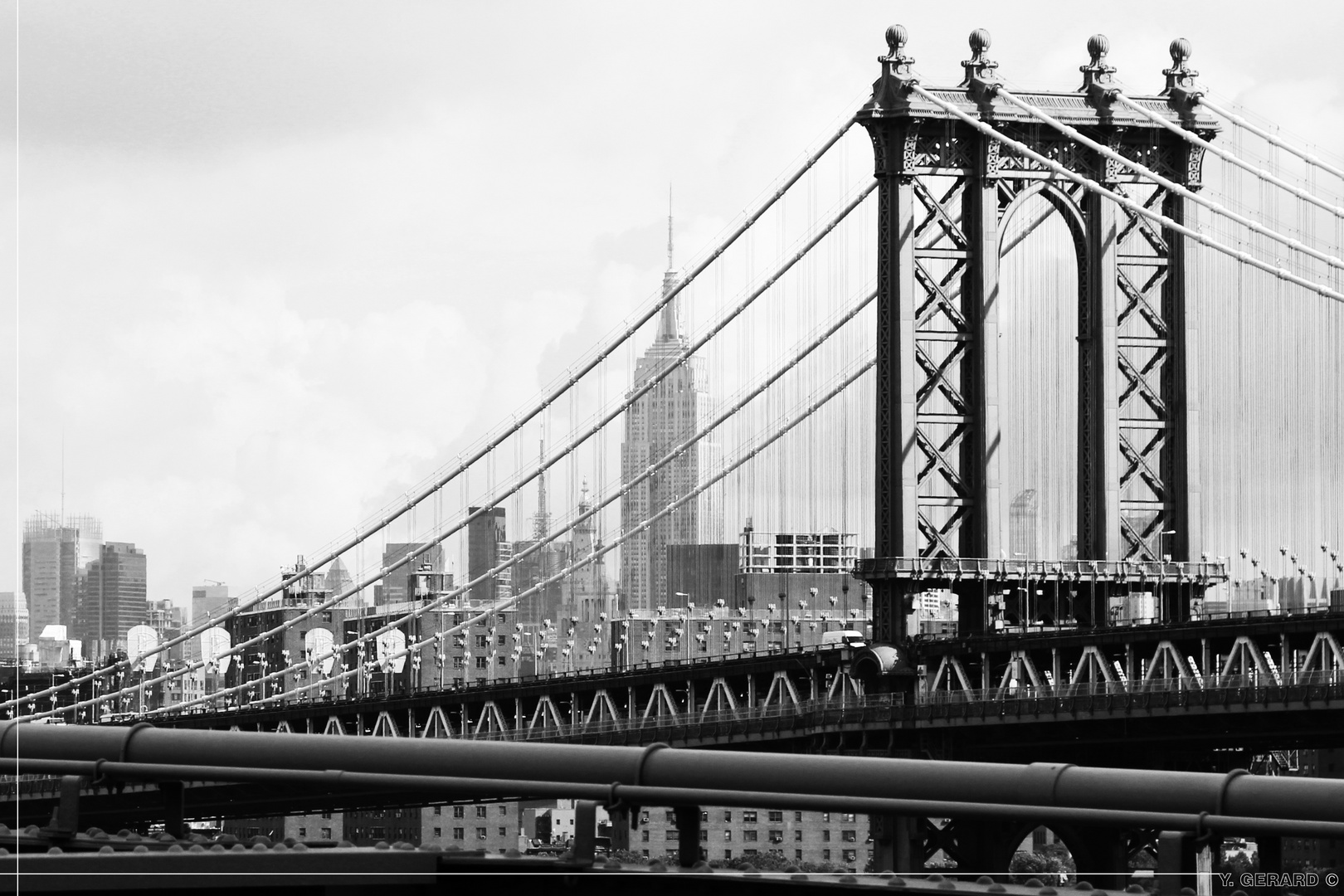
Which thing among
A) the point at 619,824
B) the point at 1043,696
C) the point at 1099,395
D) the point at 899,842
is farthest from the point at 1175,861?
the point at 1099,395

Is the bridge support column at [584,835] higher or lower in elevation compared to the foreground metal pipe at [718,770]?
lower

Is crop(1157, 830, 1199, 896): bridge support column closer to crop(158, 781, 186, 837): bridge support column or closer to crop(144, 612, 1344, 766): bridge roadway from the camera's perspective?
crop(158, 781, 186, 837): bridge support column

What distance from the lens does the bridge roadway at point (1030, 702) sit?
250 feet

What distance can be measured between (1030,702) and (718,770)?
228 ft

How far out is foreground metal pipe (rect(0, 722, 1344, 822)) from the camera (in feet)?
39.1

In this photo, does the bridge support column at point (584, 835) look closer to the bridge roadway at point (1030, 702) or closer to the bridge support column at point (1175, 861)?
the bridge support column at point (1175, 861)

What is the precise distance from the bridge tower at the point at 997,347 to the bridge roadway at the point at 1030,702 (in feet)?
7.51

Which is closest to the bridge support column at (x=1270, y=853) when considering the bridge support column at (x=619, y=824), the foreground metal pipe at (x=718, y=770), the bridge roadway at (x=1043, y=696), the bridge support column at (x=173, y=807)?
the foreground metal pipe at (x=718, y=770)

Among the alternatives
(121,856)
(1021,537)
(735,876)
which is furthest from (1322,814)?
(1021,537)

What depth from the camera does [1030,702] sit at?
81312mm

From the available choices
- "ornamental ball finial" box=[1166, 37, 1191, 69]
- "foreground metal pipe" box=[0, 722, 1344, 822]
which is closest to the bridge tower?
"ornamental ball finial" box=[1166, 37, 1191, 69]

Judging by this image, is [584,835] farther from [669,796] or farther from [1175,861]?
[1175,861]

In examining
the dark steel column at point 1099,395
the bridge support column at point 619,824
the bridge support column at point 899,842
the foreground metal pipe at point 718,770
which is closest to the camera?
the foreground metal pipe at point 718,770

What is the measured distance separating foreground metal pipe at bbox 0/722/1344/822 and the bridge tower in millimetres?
69023
